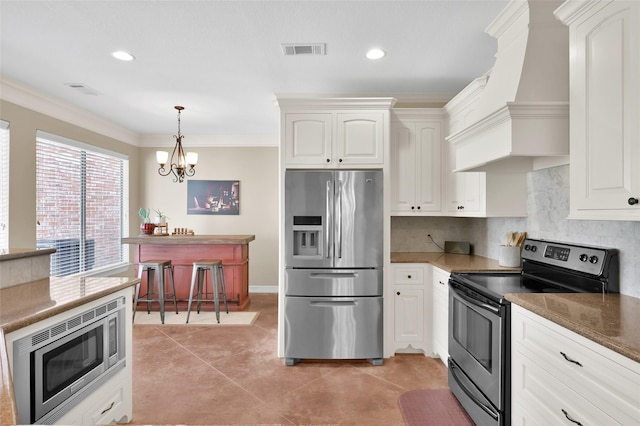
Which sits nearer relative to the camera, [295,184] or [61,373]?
[61,373]

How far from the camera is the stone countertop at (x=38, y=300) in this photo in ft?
3.22

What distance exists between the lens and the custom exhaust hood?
194cm

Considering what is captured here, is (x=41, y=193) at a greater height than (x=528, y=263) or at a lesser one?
greater

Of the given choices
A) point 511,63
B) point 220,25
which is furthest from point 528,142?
point 220,25

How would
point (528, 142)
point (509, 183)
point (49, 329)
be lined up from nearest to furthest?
point (49, 329)
point (528, 142)
point (509, 183)

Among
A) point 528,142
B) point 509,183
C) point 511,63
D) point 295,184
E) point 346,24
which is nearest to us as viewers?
point 528,142

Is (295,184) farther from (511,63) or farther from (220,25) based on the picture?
(511,63)

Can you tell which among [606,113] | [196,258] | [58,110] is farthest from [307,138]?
[58,110]

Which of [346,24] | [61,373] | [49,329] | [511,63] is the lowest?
[61,373]

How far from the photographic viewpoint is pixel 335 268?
3211 millimetres

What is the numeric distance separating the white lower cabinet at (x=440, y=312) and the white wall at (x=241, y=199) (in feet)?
10.9

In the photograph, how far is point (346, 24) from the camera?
2.42 metres

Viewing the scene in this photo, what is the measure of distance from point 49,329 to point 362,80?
9.92 feet

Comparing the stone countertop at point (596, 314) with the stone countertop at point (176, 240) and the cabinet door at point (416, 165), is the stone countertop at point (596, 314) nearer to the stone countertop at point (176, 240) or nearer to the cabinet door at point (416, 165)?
the cabinet door at point (416, 165)
